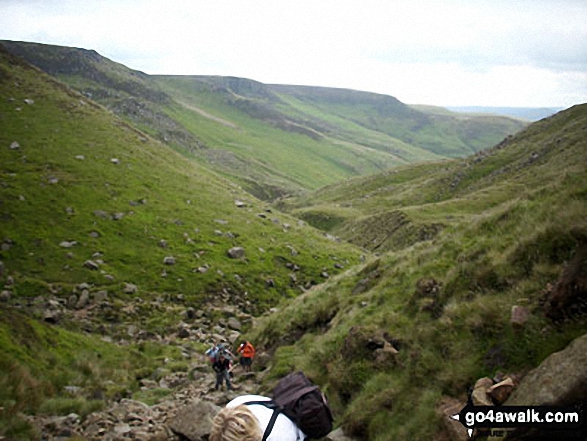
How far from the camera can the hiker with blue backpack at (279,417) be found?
532 centimetres

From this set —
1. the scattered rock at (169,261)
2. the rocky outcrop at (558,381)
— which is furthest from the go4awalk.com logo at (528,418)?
the scattered rock at (169,261)

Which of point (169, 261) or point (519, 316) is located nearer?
point (519, 316)

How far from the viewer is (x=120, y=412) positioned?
16.4 metres

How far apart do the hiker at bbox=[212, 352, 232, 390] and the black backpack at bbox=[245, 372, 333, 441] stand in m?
13.7

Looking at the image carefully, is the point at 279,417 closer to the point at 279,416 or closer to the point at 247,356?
the point at 279,416

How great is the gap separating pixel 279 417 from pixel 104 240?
139ft

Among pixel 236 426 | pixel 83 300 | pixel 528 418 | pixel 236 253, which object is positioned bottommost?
pixel 83 300

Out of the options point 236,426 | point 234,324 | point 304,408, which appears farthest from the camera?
point 234,324

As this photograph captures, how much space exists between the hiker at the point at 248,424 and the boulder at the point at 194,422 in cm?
906

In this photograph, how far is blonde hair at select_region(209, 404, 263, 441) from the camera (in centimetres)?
525

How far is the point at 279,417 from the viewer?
5.82m

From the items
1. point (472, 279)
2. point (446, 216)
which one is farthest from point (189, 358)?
point (446, 216)

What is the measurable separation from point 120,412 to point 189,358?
11261mm

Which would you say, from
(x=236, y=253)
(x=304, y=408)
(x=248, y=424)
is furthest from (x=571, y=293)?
(x=236, y=253)
